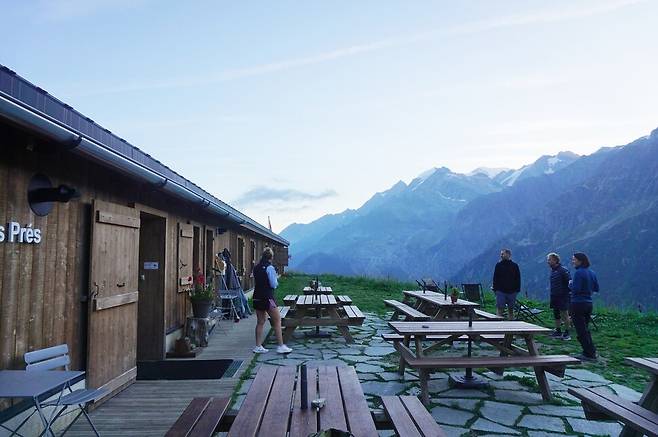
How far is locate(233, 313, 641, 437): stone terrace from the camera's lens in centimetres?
419

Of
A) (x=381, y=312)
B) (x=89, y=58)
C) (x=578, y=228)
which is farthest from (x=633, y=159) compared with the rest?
(x=89, y=58)

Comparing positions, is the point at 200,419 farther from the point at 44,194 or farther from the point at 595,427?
the point at 595,427

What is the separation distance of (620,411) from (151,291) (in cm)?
591

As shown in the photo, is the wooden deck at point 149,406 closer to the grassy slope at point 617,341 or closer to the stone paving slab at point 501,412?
the stone paving slab at point 501,412

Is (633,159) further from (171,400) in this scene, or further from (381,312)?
(171,400)

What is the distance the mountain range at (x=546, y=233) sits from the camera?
261 feet

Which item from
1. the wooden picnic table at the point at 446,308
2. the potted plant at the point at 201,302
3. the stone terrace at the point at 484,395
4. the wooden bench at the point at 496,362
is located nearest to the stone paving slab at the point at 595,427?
the stone terrace at the point at 484,395

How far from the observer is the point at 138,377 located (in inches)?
250

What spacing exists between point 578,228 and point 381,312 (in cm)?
10206

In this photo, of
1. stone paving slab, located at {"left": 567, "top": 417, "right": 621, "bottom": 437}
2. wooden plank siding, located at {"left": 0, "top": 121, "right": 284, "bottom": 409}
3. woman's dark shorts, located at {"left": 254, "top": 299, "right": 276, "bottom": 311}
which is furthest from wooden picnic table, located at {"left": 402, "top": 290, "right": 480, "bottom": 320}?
wooden plank siding, located at {"left": 0, "top": 121, "right": 284, "bottom": 409}

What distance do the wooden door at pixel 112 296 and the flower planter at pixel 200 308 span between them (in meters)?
2.26

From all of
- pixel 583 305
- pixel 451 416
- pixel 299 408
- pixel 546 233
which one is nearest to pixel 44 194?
pixel 299 408

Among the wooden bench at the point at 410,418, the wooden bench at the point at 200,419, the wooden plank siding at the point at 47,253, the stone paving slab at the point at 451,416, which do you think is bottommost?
the stone paving slab at the point at 451,416

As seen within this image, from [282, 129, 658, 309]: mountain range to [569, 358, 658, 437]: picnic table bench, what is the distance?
67.7 feet
